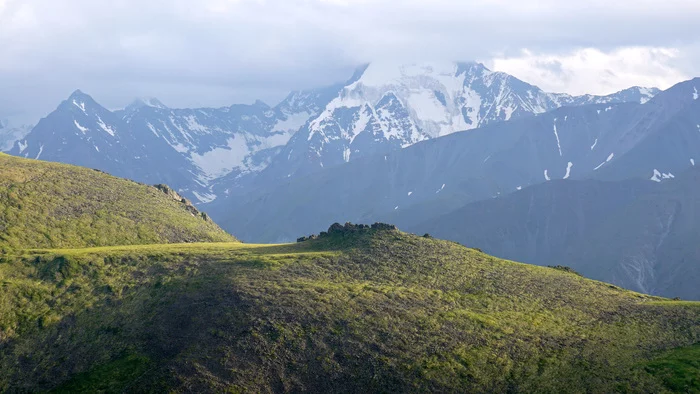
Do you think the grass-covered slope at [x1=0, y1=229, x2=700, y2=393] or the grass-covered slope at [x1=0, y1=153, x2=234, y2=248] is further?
the grass-covered slope at [x1=0, y1=153, x2=234, y2=248]

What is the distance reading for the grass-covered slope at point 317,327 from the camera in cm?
9512

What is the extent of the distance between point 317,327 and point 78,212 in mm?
80166

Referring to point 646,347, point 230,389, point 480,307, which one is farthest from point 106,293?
point 646,347

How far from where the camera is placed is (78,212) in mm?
162125

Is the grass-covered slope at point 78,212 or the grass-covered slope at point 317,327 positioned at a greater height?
the grass-covered slope at point 78,212

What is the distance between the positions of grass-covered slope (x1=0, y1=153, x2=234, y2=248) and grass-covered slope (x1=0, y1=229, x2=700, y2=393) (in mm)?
18567

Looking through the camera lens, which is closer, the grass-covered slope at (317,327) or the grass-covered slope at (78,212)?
the grass-covered slope at (317,327)

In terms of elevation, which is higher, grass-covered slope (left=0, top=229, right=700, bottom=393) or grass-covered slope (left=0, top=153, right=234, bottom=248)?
grass-covered slope (left=0, top=153, right=234, bottom=248)

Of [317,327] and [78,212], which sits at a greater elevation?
[78,212]

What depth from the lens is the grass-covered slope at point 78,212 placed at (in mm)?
146125

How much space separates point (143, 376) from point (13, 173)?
301 feet

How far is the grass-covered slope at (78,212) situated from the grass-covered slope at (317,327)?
60.9 ft

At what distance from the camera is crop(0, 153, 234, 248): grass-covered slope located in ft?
479

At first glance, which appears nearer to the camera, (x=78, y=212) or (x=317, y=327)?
(x=317, y=327)
